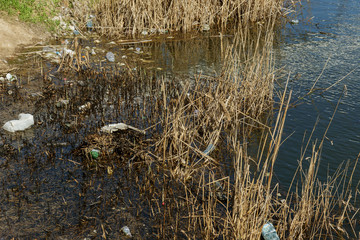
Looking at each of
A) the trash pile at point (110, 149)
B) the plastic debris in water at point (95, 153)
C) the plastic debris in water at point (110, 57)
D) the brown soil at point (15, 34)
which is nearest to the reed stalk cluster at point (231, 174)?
the trash pile at point (110, 149)

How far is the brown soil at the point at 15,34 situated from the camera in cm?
802

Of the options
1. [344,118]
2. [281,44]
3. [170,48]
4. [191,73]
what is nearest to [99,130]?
[191,73]

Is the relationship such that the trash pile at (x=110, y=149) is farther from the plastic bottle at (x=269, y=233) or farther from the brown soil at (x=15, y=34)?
the brown soil at (x=15, y=34)

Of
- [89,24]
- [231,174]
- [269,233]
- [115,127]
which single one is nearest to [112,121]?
[115,127]

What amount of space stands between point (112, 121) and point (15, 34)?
13.7 ft

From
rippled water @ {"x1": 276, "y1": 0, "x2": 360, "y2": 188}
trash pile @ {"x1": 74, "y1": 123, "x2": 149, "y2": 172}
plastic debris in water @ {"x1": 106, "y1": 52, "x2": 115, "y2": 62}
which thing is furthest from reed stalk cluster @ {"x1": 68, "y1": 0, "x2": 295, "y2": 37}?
trash pile @ {"x1": 74, "y1": 123, "x2": 149, "y2": 172}

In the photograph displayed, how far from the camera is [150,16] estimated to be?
9297mm

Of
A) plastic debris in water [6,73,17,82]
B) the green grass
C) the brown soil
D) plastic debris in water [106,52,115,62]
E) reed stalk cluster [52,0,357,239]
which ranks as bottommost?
reed stalk cluster [52,0,357,239]

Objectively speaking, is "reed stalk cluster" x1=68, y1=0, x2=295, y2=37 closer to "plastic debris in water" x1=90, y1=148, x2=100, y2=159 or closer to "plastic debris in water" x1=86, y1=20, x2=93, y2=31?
"plastic debris in water" x1=86, y1=20, x2=93, y2=31

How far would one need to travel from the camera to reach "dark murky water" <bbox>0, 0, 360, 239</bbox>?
12.4 feet

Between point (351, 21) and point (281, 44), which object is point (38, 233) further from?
point (351, 21)

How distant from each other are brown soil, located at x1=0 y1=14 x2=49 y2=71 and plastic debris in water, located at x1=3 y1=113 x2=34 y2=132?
110 inches

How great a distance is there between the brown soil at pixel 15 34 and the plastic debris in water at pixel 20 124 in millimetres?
2796

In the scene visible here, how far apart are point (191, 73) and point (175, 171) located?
352cm
